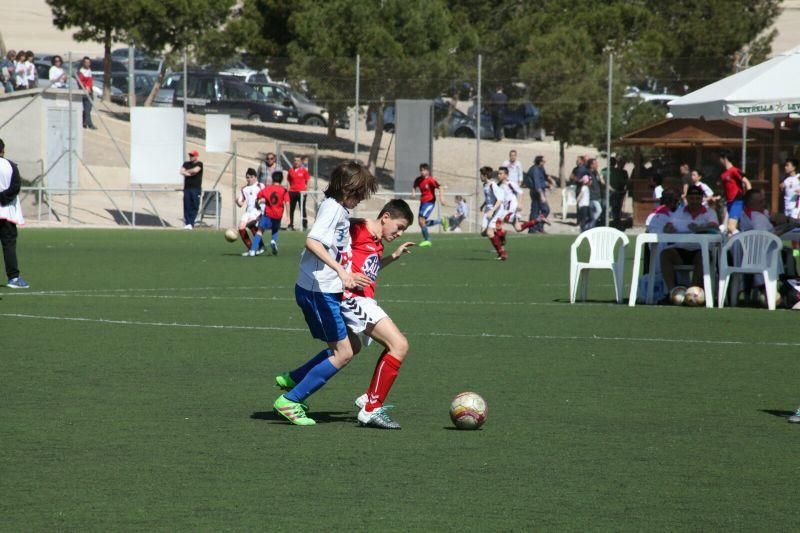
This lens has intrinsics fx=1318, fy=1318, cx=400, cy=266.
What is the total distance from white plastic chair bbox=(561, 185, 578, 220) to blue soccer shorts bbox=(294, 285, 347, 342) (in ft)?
106

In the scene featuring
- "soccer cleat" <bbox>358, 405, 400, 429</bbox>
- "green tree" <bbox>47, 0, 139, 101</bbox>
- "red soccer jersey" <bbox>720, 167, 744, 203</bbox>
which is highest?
"green tree" <bbox>47, 0, 139, 101</bbox>

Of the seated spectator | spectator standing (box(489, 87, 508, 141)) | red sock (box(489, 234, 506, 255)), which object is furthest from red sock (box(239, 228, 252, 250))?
spectator standing (box(489, 87, 508, 141))

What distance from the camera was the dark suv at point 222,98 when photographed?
1443 inches

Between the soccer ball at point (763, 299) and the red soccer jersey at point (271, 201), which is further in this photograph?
the red soccer jersey at point (271, 201)

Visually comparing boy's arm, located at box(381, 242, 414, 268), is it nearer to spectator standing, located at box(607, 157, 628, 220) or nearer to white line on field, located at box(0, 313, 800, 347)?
white line on field, located at box(0, 313, 800, 347)

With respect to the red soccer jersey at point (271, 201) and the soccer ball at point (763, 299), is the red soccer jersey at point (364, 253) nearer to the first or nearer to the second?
the soccer ball at point (763, 299)

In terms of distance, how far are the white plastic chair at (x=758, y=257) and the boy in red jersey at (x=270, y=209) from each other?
418 inches

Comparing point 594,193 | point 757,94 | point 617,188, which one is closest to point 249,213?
point 594,193

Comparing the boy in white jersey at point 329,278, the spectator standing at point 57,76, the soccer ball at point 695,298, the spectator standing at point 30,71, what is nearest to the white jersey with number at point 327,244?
the boy in white jersey at point 329,278

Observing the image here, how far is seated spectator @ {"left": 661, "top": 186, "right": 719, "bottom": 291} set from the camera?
16594mm

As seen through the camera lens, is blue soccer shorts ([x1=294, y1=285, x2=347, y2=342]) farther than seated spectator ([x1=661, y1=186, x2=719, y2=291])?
No

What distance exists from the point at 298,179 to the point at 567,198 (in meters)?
10.4

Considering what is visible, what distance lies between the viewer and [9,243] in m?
17.5

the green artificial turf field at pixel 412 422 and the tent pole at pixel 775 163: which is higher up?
the tent pole at pixel 775 163
